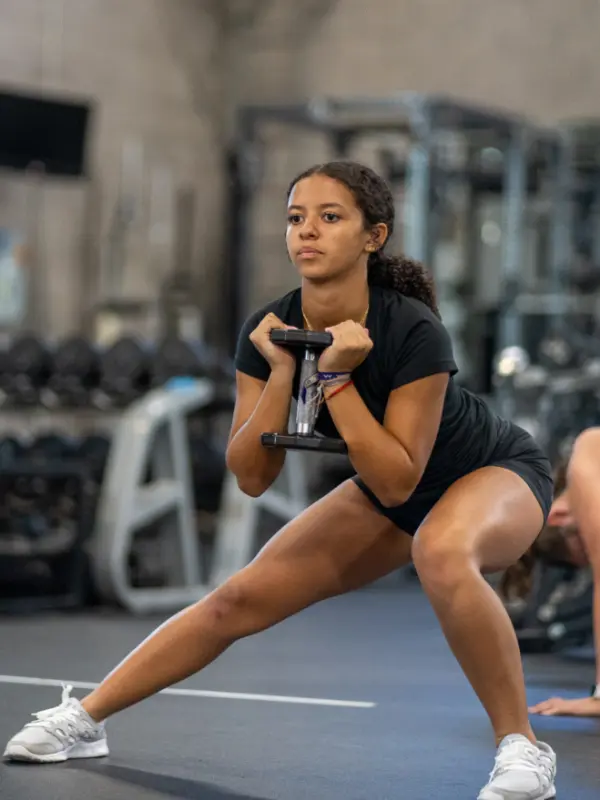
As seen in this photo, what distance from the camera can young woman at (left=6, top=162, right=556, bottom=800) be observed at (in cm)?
220

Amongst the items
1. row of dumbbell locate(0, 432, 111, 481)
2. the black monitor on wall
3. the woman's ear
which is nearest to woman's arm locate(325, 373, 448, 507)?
the woman's ear

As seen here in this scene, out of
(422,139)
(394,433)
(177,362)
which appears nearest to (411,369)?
(394,433)

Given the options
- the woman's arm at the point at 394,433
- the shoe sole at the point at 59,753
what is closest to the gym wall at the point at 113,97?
the shoe sole at the point at 59,753

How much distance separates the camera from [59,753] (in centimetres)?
253

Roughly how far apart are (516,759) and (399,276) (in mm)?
787

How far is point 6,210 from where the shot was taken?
354 inches

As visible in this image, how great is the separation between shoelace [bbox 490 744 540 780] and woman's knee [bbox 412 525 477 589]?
0.28 meters

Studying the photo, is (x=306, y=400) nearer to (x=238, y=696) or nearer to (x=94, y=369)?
(x=238, y=696)

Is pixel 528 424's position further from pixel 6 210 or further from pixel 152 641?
pixel 6 210

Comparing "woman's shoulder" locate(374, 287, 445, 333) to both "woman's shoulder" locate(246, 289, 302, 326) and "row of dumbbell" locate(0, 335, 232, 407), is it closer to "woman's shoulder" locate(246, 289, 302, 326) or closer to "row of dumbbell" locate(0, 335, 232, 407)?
"woman's shoulder" locate(246, 289, 302, 326)

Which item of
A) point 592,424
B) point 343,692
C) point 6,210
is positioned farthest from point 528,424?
point 6,210

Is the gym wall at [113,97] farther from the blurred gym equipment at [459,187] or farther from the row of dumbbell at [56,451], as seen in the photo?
the row of dumbbell at [56,451]

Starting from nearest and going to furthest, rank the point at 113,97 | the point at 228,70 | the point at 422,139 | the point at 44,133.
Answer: the point at 422,139 < the point at 44,133 < the point at 113,97 < the point at 228,70

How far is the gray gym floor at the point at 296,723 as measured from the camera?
2426 mm
